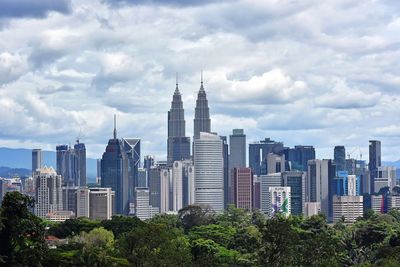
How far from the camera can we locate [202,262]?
188ft

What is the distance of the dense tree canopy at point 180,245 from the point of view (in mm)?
41844

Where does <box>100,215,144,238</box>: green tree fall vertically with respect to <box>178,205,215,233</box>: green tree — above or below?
above

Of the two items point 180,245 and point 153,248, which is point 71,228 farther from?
point 153,248

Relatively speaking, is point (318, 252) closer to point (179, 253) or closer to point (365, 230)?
point (179, 253)

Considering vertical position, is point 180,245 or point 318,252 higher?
point 180,245

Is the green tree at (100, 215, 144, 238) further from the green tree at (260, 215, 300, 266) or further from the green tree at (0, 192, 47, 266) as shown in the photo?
the green tree at (0, 192, 47, 266)

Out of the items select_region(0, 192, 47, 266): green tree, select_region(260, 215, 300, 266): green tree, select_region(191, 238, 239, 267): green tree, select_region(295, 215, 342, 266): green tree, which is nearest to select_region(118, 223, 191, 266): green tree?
select_region(260, 215, 300, 266): green tree

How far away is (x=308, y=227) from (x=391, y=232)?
7.42m

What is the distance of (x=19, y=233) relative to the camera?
4141 cm

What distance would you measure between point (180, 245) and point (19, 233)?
2243cm

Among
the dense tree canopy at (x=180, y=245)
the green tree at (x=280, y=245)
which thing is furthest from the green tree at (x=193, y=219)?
the green tree at (x=280, y=245)

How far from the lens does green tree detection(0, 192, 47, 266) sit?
136 feet

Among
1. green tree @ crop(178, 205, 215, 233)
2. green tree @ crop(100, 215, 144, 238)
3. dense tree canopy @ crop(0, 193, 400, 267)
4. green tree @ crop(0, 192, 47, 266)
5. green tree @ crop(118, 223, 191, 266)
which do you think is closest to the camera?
green tree @ crop(0, 192, 47, 266)

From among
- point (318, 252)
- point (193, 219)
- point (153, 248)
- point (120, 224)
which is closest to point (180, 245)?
point (153, 248)
